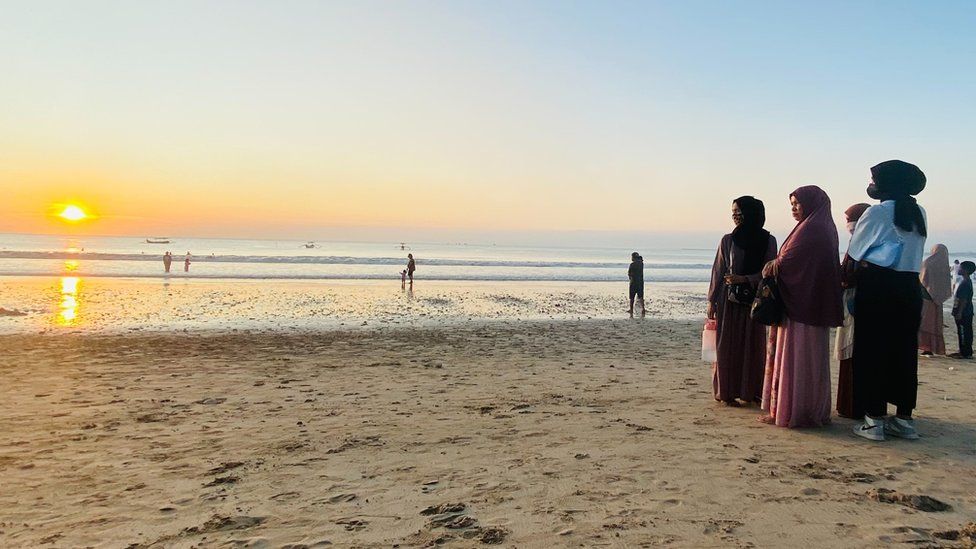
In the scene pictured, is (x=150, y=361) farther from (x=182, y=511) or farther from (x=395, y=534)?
(x=395, y=534)

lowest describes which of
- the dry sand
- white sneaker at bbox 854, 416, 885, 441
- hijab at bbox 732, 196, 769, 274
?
the dry sand

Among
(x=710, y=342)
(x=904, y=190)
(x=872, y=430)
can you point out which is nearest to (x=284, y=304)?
(x=710, y=342)

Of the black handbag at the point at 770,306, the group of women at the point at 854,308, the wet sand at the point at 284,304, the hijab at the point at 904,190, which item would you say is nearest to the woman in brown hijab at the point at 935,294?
the group of women at the point at 854,308

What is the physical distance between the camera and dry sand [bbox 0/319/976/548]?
328 cm

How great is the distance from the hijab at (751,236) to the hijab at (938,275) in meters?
5.60

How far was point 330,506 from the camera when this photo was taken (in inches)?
142

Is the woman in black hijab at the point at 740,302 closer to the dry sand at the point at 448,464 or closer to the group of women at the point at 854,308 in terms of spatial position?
the group of women at the point at 854,308

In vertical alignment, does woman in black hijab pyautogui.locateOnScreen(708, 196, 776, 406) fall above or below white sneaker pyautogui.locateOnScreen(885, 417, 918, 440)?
above

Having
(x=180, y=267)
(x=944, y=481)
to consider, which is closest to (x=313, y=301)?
(x=944, y=481)

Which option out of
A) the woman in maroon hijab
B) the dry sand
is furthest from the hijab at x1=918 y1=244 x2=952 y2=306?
the woman in maroon hijab

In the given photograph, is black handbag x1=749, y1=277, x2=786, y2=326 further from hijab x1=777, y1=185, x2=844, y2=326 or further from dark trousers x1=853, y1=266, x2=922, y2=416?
dark trousers x1=853, y1=266, x2=922, y2=416

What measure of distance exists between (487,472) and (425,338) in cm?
790

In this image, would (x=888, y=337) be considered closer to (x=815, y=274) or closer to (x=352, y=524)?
(x=815, y=274)

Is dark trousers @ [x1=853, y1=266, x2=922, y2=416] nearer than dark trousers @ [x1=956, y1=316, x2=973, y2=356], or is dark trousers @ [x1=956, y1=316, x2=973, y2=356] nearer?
dark trousers @ [x1=853, y1=266, x2=922, y2=416]
